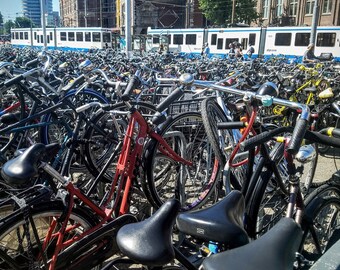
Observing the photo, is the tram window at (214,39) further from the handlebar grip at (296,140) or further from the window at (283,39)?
the handlebar grip at (296,140)

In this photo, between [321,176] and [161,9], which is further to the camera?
[161,9]

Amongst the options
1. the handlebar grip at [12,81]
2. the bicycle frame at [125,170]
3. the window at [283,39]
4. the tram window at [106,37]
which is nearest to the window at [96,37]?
the tram window at [106,37]

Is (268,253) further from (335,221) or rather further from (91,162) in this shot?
(91,162)

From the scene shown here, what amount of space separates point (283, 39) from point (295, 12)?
751 inches

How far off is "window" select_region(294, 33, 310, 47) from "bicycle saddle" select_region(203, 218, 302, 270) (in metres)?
21.9

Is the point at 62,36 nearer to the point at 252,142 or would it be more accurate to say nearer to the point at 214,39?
the point at 214,39

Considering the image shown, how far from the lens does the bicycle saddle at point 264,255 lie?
1.05 meters

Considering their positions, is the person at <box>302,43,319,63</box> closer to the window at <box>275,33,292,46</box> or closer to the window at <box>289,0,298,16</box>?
the window at <box>275,33,292,46</box>

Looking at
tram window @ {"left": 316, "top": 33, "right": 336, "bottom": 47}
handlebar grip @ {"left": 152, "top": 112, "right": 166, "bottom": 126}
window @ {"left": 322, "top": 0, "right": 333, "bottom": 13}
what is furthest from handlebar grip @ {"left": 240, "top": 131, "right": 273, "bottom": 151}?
window @ {"left": 322, "top": 0, "right": 333, "bottom": 13}

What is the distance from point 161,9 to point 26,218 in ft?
171

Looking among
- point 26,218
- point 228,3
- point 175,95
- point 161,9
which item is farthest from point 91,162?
point 161,9

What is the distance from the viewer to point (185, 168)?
10.5ft

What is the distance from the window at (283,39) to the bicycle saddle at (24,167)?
22.2 m

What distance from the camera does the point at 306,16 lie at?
121ft
